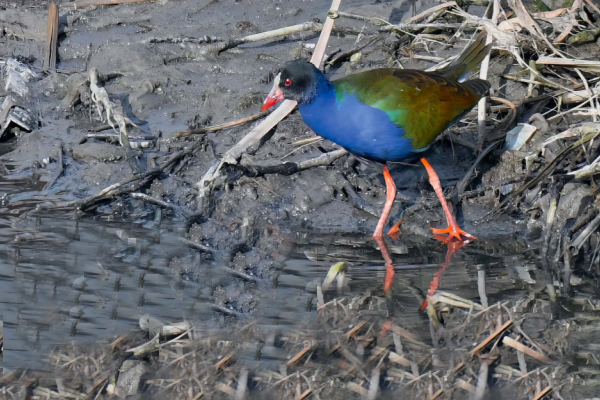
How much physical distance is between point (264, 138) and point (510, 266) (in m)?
2.25

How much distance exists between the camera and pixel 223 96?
7328 mm

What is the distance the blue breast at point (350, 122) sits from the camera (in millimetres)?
Result: 5488

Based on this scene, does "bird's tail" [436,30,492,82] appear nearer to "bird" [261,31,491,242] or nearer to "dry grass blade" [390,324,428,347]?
"bird" [261,31,491,242]

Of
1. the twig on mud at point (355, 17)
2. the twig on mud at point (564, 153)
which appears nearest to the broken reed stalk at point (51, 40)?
the twig on mud at point (355, 17)

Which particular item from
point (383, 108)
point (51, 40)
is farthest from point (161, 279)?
point (51, 40)

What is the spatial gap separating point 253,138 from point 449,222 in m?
Result: 1.60

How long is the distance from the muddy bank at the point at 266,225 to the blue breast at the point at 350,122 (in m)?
0.69

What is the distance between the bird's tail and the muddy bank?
320 mm

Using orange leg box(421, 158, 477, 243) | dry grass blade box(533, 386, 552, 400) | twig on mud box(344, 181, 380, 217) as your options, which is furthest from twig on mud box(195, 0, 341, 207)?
dry grass blade box(533, 386, 552, 400)

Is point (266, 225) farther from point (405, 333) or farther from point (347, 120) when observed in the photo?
point (405, 333)

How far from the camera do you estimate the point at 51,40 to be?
831cm

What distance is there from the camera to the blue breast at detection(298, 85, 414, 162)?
5.49m

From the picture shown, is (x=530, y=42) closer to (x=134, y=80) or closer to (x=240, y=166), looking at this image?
(x=240, y=166)

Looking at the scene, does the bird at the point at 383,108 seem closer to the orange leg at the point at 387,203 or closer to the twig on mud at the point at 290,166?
the orange leg at the point at 387,203
